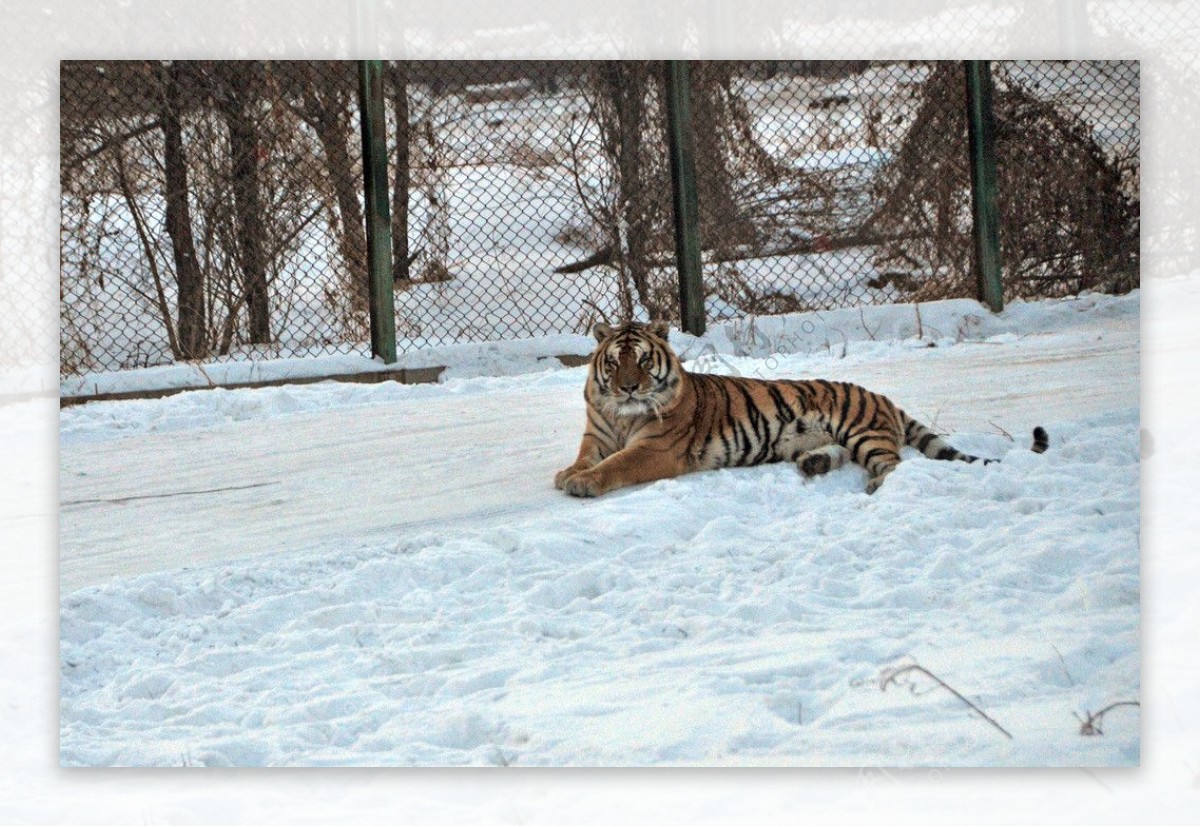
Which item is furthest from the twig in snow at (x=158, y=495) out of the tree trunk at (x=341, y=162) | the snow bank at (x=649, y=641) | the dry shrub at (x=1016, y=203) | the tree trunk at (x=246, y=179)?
the dry shrub at (x=1016, y=203)

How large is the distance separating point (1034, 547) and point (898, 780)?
0.56 meters

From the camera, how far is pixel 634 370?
3494 mm

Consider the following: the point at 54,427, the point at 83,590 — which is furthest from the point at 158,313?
the point at 83,590

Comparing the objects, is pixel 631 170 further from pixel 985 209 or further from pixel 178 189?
pixel 178 189

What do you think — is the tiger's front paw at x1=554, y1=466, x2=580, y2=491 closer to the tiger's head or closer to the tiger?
the tiger

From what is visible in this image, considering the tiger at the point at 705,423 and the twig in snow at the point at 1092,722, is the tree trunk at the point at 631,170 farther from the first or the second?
the twig in snow at the point at 1092,722

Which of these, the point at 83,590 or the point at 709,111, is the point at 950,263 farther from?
the point at 83,590

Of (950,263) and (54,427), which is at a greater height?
(950,263)

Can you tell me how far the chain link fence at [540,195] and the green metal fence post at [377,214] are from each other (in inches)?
0.9

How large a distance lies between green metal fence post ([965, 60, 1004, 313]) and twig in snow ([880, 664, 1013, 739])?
3.56 ft

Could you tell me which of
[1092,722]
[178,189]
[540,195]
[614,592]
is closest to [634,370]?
[540,195]

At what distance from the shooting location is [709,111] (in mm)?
3574

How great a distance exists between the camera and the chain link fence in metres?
3.30

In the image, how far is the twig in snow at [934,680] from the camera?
2.79 meters
